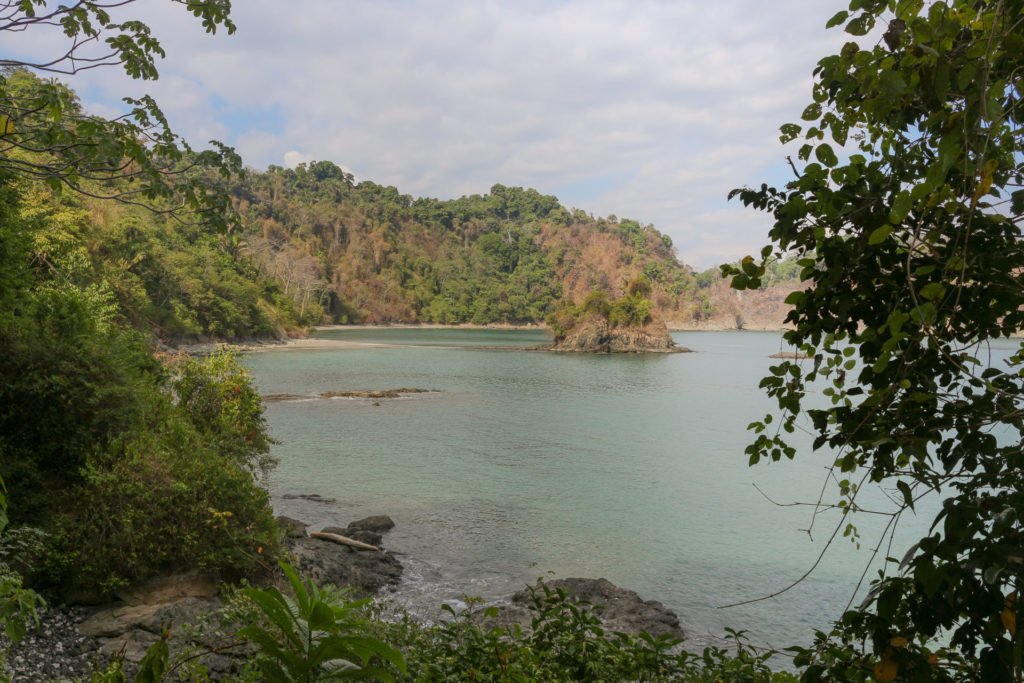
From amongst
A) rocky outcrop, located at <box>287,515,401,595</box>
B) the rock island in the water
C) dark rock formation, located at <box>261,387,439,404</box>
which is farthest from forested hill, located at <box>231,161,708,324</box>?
rocky outcrop, located at <box>287,515,401,595</box>

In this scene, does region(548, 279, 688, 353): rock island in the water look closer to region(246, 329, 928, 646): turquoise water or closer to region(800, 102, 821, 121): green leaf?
region(246, 329, 928, 646): turquoise water

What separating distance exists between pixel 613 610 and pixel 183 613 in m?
5.29

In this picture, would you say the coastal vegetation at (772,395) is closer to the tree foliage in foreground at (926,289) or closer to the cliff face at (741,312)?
the tree foliage in foreground at (926,289)

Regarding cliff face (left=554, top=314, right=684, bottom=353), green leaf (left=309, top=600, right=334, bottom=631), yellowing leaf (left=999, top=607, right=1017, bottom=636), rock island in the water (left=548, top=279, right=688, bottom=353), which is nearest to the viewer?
yellowing leaf (left=999, top=607, right=1017, bottom=636)

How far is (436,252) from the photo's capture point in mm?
136625

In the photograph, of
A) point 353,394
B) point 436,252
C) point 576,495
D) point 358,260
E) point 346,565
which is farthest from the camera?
point 436,252

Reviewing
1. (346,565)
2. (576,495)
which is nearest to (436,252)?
(576,495)

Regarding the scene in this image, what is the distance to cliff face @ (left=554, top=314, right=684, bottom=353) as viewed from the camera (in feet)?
210

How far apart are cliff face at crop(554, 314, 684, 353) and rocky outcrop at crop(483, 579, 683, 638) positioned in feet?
Result: 182

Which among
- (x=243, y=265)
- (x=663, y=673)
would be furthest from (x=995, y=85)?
(x=243, y=265)

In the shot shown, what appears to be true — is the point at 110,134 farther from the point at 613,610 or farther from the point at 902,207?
the point at 613,610

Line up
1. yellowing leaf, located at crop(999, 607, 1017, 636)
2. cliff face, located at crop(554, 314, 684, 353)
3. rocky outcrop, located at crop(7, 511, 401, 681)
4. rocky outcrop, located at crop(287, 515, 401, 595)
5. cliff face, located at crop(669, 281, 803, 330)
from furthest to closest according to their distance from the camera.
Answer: cliff face, located at crop(669, 281, 803, 330)
cliff face, located at crop(554, 314, 684, 353)
rocky outcrop, located at crop(287, 515, 401, 595)
rocky outcrop, located at crop(7, 511, 401, 681)
yellowing leaf, located at crop(999, 607, 1017, 636)

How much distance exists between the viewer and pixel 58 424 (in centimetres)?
636

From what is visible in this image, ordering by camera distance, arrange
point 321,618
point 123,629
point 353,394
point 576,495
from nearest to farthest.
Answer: point 321,618 → point 123,629 → point 576,495 → point 353,394
